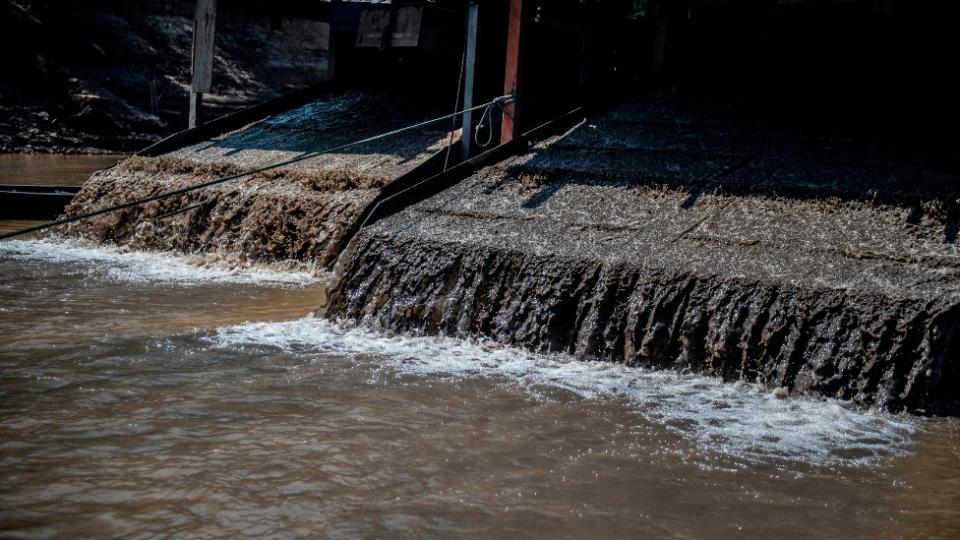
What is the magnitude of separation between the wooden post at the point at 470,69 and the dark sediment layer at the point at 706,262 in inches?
55.8

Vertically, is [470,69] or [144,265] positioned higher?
[470,69]

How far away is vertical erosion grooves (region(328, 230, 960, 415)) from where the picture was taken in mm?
4840

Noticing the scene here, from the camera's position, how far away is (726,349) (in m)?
5.33

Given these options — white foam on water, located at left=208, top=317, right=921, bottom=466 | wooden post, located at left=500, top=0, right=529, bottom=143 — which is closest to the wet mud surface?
wooden post, located at left=500, top=0, right=529, bottom=143

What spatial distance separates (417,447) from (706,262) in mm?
2585

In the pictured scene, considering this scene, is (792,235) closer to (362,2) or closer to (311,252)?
(311,252)

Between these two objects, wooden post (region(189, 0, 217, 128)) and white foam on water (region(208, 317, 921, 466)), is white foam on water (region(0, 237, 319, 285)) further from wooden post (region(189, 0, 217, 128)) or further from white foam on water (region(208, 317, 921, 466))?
wooden post (region(189, 0, 217, 128))

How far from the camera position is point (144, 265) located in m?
9.22

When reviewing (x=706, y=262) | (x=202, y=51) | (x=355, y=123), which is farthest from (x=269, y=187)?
(x=706, y=262)

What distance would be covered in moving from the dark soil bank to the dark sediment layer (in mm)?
15162

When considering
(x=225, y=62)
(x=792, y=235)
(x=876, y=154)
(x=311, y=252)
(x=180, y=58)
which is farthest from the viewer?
(x=225, y=62)

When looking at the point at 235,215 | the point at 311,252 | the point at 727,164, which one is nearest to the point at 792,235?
the point at 727,164

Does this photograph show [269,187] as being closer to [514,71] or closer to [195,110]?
[514,71]

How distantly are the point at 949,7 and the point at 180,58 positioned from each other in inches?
1053
